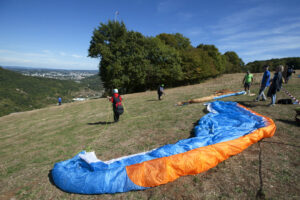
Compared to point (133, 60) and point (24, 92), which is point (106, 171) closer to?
point (133, 60)

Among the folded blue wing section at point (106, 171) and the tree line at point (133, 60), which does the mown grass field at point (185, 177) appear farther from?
the tree line at point (133, 60)

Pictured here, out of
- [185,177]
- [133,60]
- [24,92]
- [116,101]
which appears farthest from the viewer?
[24,92]

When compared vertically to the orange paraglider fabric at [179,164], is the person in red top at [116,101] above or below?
above

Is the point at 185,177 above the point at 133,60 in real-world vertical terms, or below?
below

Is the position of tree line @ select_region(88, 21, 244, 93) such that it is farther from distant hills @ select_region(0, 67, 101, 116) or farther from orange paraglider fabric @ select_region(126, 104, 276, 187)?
distant hills @ select_region(0, 67, 101, 116)

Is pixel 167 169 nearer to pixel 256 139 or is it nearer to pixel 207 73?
pixel 256 139

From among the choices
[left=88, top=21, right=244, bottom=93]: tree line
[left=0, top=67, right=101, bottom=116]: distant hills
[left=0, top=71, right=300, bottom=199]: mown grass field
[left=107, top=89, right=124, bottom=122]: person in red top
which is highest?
[left=88, top=21, right=244, bottom=93]: tree line

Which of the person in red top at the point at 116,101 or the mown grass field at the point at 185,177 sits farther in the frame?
the person in red top at the point at 116,101

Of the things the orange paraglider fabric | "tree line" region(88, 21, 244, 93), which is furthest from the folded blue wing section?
"tree line" region(88, 21, 244, 93)

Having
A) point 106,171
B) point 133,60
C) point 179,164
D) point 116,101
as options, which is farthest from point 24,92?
point 179,164

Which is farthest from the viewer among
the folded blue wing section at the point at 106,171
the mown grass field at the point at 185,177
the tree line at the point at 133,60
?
A: the tree line at the point at 133,60

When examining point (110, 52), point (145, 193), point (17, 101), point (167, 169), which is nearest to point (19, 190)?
point (145, 193)

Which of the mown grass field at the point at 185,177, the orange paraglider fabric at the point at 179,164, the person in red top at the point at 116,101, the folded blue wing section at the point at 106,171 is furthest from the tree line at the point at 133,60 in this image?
the orange paraglider fabric at the point at 179,164

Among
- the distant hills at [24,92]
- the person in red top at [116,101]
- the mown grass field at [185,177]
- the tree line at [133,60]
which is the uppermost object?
the tree line at [133,60]
